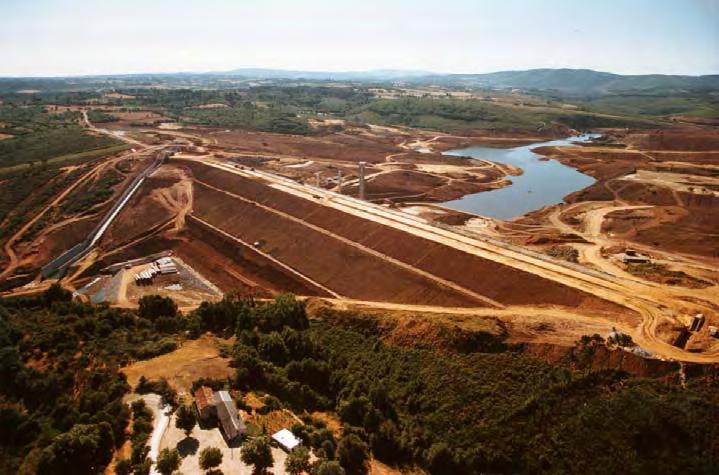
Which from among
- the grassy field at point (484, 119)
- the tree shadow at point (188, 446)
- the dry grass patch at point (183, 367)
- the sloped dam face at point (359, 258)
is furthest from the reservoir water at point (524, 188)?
the tree shadow at point (188, 446)

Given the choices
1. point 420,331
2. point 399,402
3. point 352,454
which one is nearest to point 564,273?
point 420,331

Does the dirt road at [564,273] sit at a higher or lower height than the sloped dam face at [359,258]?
higher

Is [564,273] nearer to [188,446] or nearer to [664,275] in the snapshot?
[664,275]

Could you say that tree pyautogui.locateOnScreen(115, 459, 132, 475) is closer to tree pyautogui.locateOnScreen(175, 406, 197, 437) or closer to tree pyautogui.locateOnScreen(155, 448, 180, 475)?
tree pyautogui.locateOnScreen(155, 448, 180, 475)

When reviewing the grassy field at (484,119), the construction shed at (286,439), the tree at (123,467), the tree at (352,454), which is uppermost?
the grassy field at (484,119)

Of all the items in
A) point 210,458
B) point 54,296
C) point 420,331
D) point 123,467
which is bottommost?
point 54,296

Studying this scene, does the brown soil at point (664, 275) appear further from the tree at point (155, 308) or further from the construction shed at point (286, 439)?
the tree at point (155, 308)

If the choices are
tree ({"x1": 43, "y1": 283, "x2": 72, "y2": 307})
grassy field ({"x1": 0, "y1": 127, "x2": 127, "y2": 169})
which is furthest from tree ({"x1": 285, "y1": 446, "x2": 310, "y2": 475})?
grassy field ({"x1": 0, "y1": 127, "x2": 127, "y2": 169})

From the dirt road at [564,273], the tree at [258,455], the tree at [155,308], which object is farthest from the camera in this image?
the tree at [155,308]
